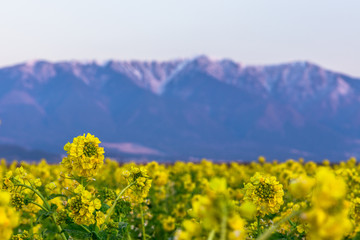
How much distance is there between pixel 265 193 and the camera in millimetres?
2836

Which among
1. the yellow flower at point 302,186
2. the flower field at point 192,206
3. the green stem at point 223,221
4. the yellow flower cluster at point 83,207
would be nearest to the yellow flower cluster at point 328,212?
the flower field at point 192,206

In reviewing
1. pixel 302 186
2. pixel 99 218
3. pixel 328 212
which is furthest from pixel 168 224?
pixel 328 212

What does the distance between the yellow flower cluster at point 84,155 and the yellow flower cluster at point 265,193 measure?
3.60 feet

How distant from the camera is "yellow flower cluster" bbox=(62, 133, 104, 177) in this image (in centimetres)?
322

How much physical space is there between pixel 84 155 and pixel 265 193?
1.30 m

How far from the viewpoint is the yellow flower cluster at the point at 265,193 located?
2.83m

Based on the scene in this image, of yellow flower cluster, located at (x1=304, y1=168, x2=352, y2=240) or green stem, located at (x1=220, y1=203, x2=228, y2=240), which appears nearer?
yellow flower cluster, located at (x1=304, y1=168, x2=352, y2=240)

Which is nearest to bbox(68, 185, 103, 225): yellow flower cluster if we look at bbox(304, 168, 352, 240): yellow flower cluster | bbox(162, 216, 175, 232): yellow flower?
bbox(304, 168, 352, 240): yellow flower cluster

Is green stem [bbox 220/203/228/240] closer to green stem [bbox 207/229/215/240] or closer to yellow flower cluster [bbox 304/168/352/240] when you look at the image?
green stem [bbox 207/229/215/240]

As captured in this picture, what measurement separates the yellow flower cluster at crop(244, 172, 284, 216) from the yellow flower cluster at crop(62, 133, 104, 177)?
1098 millimetres

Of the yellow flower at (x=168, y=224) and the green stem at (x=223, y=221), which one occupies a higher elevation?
the yellow flower at (x=168, y=224)

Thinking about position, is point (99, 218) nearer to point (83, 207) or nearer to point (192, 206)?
point (83, 207)

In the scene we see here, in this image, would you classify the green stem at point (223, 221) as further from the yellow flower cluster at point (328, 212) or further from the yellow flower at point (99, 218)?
the yellow flower at point (99, 218)

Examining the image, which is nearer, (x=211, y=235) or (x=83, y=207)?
(x=211, y=235)
